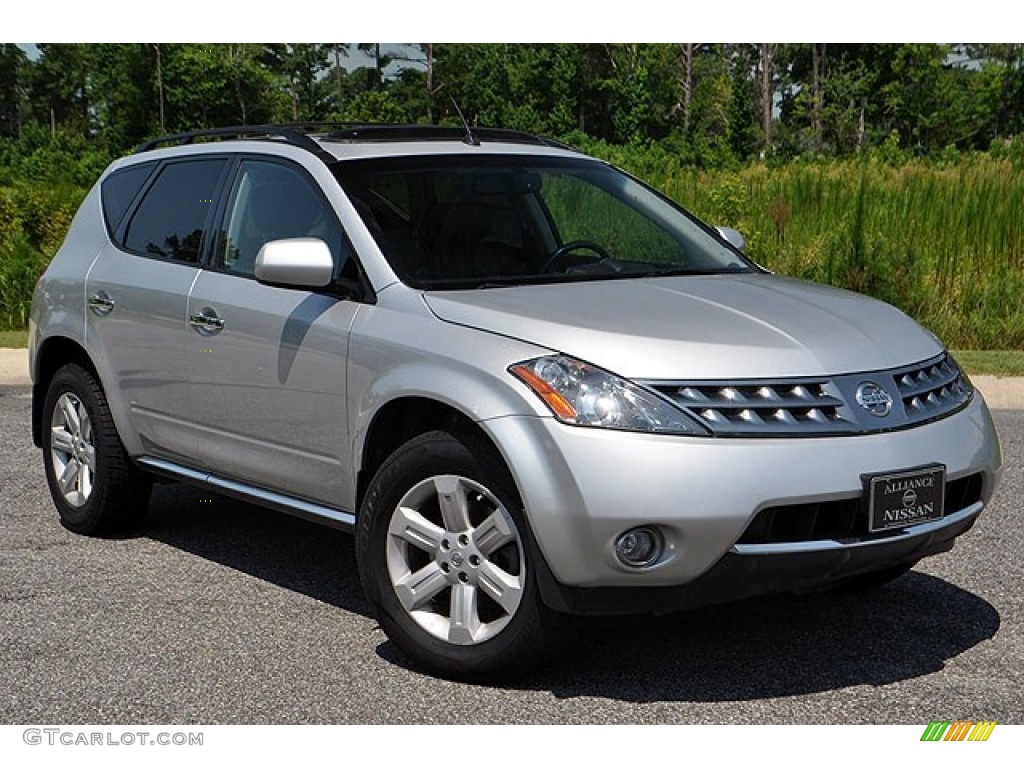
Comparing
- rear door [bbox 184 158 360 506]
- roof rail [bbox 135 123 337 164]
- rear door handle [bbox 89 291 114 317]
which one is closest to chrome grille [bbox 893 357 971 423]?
rear door [bbox 184 158 360 506]

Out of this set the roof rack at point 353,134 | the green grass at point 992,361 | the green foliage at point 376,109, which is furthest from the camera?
the green foliage at point 376,109

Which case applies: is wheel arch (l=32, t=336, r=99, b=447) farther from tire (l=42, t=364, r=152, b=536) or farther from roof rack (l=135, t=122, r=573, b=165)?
roof rack (l=135, t=122, r=573, b=165)

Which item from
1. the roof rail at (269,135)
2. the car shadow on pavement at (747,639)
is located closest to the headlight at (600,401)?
the car shadow on pavement at (747,639)

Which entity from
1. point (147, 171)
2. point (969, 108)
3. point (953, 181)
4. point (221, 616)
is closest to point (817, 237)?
point (953, 181)

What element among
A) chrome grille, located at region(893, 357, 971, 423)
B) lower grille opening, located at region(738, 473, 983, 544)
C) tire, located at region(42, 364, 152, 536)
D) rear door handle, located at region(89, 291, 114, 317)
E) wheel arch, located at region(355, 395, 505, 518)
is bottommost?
tire, located at region(42, 364, 152, 536)

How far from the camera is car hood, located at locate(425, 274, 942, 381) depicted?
4543 millimetres

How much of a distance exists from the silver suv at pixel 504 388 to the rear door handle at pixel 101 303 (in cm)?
2

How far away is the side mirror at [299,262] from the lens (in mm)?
5258

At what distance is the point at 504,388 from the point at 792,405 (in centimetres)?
86

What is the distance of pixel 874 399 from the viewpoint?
184 inches

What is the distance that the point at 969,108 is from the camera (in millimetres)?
85375

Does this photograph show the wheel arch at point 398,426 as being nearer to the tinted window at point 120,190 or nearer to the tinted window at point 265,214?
the tinted window at point 265,214

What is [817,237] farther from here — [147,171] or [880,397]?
[880,397]

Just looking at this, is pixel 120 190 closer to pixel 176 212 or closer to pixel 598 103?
pixel 176 212
